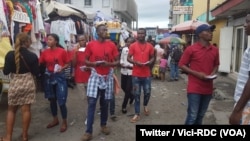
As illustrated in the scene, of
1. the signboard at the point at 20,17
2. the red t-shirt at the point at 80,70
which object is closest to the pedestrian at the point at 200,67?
the red t-shirt at the point at 80,70

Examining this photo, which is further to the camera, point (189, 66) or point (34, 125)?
point (34, 125)

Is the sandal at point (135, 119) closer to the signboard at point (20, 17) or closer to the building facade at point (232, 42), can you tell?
the signboard at point (20, 17)

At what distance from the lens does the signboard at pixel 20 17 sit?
21.4 feet

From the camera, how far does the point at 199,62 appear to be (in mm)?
4770

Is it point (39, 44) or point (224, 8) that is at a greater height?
point (224, 8)

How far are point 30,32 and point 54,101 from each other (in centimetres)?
198

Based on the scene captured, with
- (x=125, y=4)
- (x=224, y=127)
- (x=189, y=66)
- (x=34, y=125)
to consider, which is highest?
(x=125, y=4)

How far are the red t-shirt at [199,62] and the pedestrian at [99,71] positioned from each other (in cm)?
133

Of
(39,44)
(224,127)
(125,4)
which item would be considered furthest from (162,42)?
(125,4)

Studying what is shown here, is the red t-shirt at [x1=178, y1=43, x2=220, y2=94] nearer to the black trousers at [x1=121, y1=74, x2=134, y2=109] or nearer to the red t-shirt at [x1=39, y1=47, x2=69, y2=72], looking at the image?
the red t-shirt at [x1=39, y1=47, x2=69, y2=72]

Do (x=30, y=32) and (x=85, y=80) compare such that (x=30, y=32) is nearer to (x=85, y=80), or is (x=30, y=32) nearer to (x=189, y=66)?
(x=85, y=80)

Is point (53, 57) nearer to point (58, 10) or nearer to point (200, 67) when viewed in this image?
point (200, 67)

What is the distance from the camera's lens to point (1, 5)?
231 inches

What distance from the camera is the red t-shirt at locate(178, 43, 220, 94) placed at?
4.75 m
